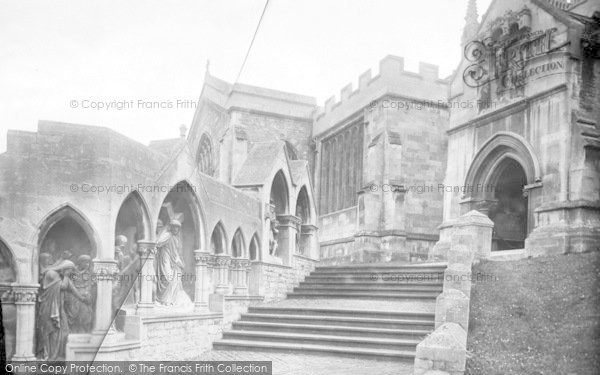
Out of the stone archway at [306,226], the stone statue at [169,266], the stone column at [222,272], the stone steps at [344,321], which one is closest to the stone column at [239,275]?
the stone steps at [344,321]

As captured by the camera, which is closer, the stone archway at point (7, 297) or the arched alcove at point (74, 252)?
the stone archway at point (7, 297)

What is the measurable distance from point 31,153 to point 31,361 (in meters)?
2.52

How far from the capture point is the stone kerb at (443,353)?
874cm

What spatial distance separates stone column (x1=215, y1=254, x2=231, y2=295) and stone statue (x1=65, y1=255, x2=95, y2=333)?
416 centimetres

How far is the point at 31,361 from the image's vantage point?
25.0 feet

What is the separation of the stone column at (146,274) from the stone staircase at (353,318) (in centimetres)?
264

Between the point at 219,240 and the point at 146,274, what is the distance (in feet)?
9.93

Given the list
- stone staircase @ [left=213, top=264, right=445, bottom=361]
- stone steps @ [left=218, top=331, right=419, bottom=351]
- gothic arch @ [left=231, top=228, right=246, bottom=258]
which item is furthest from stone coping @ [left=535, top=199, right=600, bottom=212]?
gothic arch @ [left=231, top=228, right=246, bottom=258]

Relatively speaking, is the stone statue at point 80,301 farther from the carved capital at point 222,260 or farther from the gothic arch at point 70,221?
the carved capital at point 222,260

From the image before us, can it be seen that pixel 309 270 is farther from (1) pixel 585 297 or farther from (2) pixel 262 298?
(1) pixel 585 297

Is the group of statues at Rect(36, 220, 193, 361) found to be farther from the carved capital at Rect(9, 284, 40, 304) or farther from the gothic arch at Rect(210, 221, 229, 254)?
the gothic arch at Rect(210, 221, 229, 254)

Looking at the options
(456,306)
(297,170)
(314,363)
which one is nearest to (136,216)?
(314,363)

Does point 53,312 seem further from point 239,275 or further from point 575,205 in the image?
point 575,205

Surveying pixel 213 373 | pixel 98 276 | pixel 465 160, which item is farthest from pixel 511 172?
pixel 98 276
